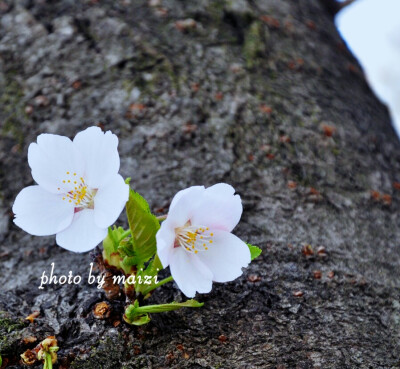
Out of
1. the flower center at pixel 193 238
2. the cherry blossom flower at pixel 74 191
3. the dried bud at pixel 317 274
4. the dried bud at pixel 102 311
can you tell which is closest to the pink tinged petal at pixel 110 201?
the cherry blossom flower at pixel 74 191

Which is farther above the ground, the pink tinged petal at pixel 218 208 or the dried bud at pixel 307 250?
the pink tinged petal at pixel 218 208

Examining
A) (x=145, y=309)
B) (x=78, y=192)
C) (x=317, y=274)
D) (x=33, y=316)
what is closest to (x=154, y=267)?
(x=145, y=309)

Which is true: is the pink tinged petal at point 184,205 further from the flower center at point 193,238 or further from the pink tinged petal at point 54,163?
the pink tinged petal at point 54,163

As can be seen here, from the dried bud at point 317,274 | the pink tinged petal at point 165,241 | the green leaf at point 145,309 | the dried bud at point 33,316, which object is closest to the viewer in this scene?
the pink tinged petal at point 165,241

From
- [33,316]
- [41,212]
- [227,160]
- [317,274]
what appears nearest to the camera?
[41,212]

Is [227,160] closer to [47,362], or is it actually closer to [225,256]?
[225,256]

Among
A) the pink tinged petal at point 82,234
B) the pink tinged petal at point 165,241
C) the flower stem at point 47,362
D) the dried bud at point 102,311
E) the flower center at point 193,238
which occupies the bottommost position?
the flower stem at point 47,362
